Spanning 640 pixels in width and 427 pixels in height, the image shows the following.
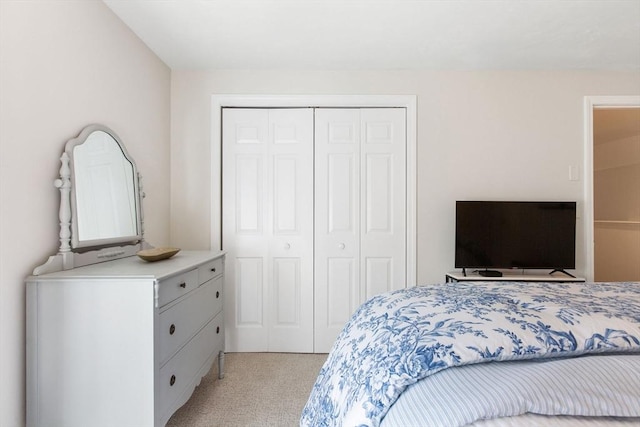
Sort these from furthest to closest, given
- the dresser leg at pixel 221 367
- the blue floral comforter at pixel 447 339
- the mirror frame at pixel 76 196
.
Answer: the dresser leg at pixel 221 367 < the mirror frame at pixel 76 196 < the blue floral comforter at pixel 447 339

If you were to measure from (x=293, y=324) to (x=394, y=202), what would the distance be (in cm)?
142

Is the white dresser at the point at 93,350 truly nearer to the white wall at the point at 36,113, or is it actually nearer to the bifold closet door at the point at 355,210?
the white wall at the point at 36,113

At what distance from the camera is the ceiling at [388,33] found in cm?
190

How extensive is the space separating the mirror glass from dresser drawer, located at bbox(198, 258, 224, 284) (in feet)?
1.74

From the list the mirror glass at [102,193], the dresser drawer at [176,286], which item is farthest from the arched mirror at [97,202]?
the dresser drawer at [176,286]

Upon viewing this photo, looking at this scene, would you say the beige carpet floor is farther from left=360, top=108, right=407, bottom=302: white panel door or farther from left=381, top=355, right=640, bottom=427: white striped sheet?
left=381, top=355, right=640, bottom=427: white striped sheet

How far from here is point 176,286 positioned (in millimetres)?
1590

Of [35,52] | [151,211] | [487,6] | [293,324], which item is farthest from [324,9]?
[293,324]

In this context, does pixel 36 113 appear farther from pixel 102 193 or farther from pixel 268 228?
pixel 268 228

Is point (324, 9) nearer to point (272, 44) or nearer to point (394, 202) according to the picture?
point (272, 44)

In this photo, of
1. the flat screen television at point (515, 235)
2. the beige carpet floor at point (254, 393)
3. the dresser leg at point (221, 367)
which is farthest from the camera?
the flat screen television at point (515, 235)

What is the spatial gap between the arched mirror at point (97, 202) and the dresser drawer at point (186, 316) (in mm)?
548

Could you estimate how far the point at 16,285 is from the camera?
1.35 m

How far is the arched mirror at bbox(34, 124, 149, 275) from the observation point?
5.04 ft
